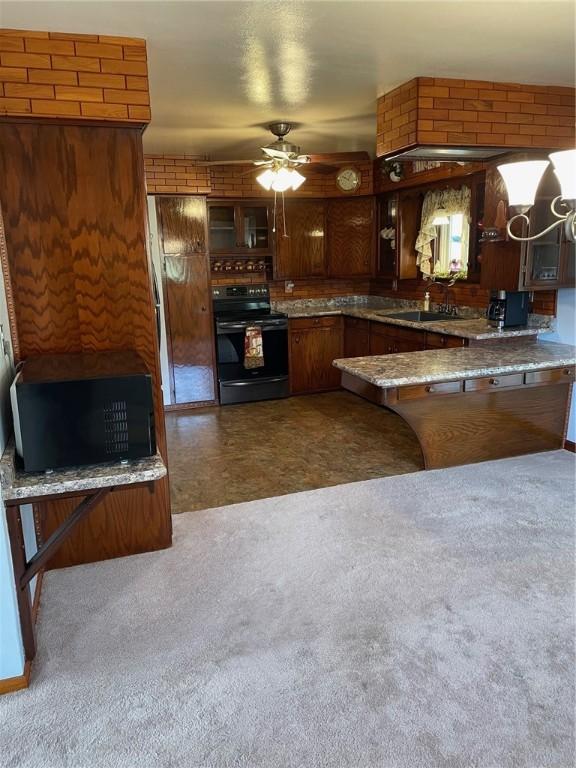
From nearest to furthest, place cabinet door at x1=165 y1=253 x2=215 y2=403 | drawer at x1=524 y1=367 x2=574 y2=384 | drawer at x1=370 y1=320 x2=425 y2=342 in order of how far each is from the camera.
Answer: drawer at x1=524 y1=367 x2=574 y2=384 < drawer at x1=370 y1=320 x2=425 y2=342 < cabinet door at x1=165 y1=253 x2=215 y2=403

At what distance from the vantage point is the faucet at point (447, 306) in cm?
506

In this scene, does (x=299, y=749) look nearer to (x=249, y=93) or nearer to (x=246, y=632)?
(x=246, y=632)

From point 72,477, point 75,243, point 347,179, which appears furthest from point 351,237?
point 72,477

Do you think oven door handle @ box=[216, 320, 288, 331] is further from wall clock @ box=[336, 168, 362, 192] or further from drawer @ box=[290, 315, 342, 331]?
wall clock @ box=[336, 168, 362, 192]

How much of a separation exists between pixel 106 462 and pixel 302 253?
174 inches

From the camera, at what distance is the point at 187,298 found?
5328 millimetres

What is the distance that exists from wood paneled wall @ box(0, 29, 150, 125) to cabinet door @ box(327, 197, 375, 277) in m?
3.73

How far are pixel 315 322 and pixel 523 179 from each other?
3.80 metres

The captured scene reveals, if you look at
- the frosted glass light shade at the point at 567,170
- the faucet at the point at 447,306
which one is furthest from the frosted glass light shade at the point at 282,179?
the frosted glass light shade at the point at 567,170

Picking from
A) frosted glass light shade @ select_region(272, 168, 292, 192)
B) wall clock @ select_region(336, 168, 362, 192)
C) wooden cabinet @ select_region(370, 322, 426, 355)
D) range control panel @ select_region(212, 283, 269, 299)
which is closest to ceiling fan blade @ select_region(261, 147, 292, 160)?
frosted glass light shade @ select_region(272, 168, 292, 192)

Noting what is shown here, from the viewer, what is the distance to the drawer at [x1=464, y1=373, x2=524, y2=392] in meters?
3.38

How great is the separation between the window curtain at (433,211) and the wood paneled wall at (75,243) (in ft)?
10.8

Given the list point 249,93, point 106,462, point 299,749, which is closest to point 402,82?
point 249,93

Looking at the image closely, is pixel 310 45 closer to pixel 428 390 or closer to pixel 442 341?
pixel 428 390
